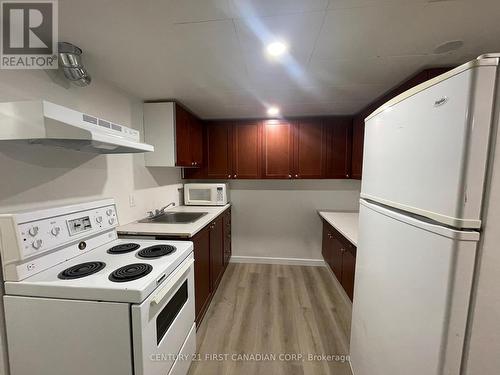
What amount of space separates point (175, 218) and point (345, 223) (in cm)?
198

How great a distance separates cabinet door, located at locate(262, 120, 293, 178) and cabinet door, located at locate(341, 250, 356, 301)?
1340 mm

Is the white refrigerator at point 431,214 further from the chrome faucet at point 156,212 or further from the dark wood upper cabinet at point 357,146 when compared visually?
the chrome faucet at point 156,212

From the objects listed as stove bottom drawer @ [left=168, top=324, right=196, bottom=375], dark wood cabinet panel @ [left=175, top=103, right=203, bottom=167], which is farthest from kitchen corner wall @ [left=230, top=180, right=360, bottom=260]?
stove bottom drawer @ [left=168, top=324, right=196, bottom=375]

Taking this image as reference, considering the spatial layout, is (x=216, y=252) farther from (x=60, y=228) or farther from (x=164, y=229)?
(x=60, y=228)

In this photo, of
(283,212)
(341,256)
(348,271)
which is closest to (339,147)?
(283,212)

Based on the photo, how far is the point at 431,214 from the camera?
2.38ft

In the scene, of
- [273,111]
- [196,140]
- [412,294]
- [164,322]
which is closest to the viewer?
[412,294]

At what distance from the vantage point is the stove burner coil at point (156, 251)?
134 cm

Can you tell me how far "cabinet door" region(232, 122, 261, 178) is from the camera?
3.11 m

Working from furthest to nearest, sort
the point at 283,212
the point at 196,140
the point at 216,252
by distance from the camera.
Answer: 1. the point at 283,212
2. the point at 196,140
3. the point at 216,252

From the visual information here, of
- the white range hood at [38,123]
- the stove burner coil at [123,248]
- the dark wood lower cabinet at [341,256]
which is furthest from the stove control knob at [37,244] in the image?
the dark wood lower cabinet at [341,256]

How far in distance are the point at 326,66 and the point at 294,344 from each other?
231cm

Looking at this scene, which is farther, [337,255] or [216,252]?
[216,252]

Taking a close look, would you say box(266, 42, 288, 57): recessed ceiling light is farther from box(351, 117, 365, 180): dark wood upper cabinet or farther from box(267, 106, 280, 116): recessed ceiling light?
box(351, 117, 365, 180): dark wood upper cabinet
